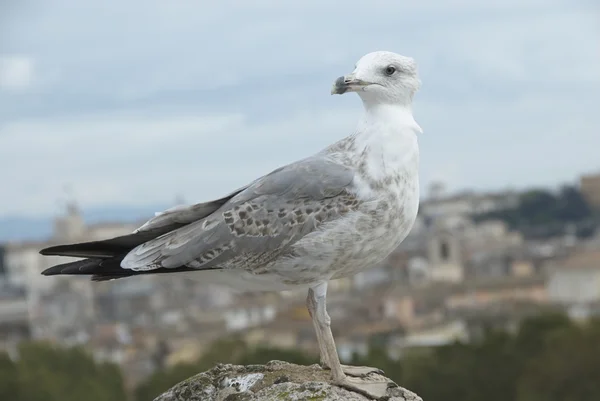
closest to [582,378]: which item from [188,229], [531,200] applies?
[188,229]

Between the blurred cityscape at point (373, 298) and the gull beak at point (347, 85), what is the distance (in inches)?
1786

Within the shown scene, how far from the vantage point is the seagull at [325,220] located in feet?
20.3

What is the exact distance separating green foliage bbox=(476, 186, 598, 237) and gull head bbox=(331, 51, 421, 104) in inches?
5062

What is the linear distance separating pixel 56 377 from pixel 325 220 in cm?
→ 3459

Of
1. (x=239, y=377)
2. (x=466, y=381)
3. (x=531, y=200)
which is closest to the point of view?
(x=239, y=377)

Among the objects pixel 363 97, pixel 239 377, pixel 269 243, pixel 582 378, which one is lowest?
pixel 582 378

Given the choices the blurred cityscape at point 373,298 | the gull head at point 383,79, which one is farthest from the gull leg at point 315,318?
the blurred cityscape at point 373,298

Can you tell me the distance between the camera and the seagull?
618cm

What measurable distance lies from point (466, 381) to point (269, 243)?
33.0 m

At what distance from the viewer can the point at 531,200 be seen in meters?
146

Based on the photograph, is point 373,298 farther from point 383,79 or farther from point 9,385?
point 383,79

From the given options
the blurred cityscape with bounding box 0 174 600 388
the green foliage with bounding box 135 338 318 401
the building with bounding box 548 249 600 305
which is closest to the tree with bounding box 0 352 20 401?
the green foliage with bounding box 135 338 318 401

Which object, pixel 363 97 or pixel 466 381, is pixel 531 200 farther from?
pixel 363 97

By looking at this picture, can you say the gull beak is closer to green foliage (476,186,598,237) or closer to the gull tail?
the gull tail
